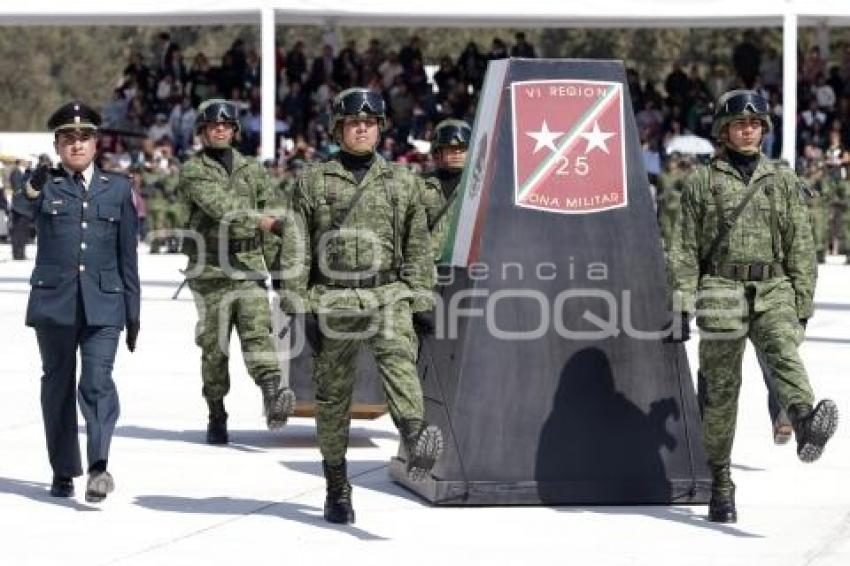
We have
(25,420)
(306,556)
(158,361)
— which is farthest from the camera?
(158,361)

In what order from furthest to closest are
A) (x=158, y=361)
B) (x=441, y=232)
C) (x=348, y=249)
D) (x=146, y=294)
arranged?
1. (x=146, y=294)
2. (x=158, y=361)
3. (x=441, y=232)
4. (x=348, y=249)

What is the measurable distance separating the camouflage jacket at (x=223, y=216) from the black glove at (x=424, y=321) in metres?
2.68

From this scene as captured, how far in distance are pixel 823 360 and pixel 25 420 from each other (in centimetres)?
658

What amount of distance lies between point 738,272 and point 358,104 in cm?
173

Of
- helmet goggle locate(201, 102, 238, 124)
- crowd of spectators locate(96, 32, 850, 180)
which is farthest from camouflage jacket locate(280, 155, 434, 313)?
crowd of spectators locate(96, 32, 850, 180)

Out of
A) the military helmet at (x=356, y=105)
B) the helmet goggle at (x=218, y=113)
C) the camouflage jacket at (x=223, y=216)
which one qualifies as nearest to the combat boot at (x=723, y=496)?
the military helmet at (x=356, y=105)

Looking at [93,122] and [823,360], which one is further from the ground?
[93,122]

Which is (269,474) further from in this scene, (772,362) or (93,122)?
(772,362)

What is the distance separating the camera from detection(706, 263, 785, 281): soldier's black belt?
29.6 ft

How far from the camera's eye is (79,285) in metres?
9.47

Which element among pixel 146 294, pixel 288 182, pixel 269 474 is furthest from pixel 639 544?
pixel 288 182

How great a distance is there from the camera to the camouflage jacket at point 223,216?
11586mm

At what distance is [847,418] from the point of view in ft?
42.3

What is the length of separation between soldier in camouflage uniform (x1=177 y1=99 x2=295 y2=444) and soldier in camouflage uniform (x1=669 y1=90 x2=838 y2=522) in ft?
10.2
